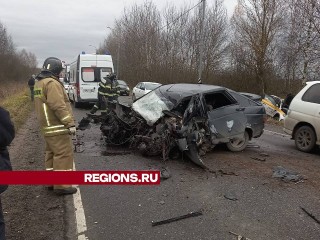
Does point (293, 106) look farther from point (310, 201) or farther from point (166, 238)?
point (166, 238)

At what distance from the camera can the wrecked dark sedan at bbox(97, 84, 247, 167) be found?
680cm

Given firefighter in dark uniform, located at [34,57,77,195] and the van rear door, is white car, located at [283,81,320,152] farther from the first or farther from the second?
the van rear door

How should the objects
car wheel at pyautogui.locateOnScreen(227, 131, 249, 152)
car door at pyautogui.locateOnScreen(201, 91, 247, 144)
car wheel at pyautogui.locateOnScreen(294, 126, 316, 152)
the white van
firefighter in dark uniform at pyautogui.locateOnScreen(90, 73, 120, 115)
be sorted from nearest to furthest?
car door at pyautogui.locateOnScreen(201, 91, 247, 144) → car wheel at pyautogui.locateOnScreen(227, 131, 249, 152) → car wheel at pyautogui.locateOnScreen(294, 126, 316, 152) → firefighter in dark uniform at pyautogui.locateOnScreen(90, 73, 120, 115) → the white van

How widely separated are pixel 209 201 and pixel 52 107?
2472 mm

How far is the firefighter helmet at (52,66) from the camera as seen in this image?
16.6 feet

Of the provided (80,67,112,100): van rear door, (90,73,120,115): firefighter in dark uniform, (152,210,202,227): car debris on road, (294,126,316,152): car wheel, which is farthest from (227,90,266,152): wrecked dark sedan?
(80,67,112,100): van rear door

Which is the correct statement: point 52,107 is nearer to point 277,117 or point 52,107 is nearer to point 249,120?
point 249,120

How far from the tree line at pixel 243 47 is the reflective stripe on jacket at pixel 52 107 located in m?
17.7

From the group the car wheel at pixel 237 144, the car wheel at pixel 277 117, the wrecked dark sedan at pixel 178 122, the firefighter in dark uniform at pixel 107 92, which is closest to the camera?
the wrecked dark sedan at pixel 178 122

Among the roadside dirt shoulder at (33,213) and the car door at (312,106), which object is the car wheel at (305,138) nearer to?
the car door at (312,106)

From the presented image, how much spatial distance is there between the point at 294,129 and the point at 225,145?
76.2 inches

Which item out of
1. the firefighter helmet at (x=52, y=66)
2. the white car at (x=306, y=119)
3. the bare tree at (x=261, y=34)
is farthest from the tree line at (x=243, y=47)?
the firefighter helmet at (x=52, y=66)

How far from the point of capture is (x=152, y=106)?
7652mm

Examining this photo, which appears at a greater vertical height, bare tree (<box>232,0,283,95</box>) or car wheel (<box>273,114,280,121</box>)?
bare tree (<box>232,0,283,95</box>)
